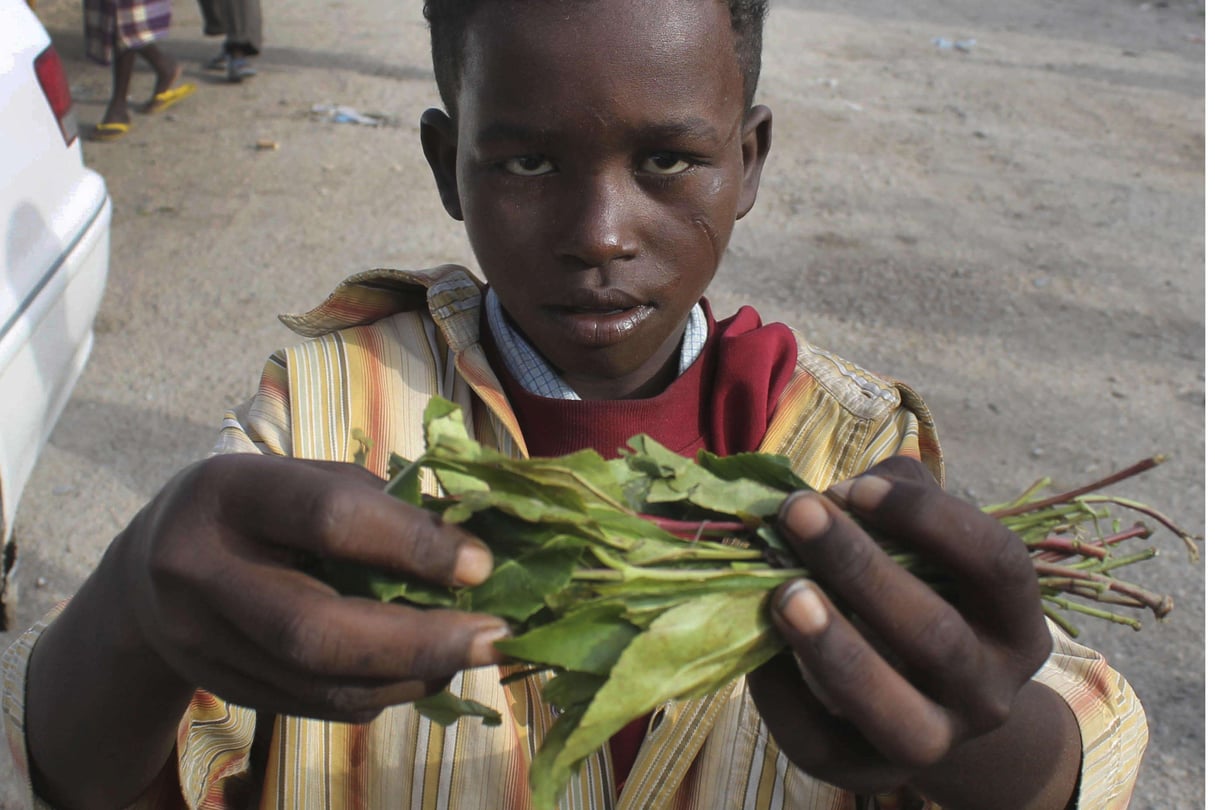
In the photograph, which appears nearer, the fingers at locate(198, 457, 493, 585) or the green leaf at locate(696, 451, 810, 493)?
the fingers at locate(198, 457, 493, 585)

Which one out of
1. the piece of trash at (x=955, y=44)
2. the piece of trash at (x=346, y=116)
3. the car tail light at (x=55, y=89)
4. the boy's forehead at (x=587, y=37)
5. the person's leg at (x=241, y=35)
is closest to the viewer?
the boy's forehead at (x=587, y=37)

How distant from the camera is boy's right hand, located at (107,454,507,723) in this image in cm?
102

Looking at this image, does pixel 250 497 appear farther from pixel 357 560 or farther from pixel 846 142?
pixel 846 142

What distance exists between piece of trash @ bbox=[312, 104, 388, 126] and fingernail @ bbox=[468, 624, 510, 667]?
6.97m

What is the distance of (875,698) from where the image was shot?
105 cm

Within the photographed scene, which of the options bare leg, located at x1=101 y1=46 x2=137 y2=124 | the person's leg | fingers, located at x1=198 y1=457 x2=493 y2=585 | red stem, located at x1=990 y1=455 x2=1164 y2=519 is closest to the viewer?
fingers, located at x1=198 y1=457 x2=493 y2=585

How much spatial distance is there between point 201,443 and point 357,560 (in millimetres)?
3468

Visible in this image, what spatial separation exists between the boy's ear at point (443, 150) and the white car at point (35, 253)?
1717 millimetres

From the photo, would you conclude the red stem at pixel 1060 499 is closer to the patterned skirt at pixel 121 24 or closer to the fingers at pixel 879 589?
the fingers at pixel 879 589

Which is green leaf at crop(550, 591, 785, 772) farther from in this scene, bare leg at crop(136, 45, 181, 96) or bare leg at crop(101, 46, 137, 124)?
bare leg at crop(136, 45, 181, 96)

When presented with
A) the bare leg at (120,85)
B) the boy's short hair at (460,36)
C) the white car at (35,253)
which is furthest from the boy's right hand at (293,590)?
the bare leg at (120,85)

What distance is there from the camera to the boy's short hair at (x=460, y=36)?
161cm

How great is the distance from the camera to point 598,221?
152 cm

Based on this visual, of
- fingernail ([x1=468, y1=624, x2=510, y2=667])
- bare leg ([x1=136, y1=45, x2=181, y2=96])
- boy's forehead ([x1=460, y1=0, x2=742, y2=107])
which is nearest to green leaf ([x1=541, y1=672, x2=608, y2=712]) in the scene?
fingernail ([x1=468, y1=624, x2=510, y2=667])
